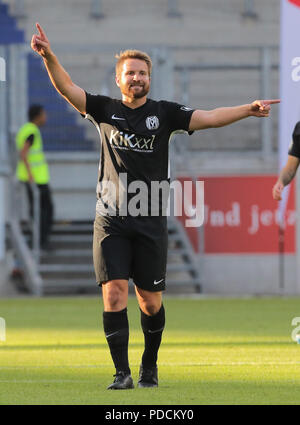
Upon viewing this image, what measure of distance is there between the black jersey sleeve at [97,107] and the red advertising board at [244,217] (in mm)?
11276

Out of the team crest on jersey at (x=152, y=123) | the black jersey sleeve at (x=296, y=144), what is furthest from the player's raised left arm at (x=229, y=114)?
the black jersey sleeve at (x=296, y=144)

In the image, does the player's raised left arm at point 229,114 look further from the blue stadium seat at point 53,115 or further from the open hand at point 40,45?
the blue stadium seat at point 53,115

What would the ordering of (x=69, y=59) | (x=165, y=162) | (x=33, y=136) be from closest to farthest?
(x=165, y=162) → (x=33, y=136) → (x=69, y=59)

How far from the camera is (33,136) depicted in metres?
18.1

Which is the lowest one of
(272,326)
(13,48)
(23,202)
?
(272,326)

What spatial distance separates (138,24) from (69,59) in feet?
7.23

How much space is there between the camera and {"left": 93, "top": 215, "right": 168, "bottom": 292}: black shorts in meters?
7.32

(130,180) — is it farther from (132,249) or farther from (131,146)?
(132,249)

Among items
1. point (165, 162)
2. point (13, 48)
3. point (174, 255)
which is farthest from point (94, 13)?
point (165, 162)

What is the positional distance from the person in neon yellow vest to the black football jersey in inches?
416

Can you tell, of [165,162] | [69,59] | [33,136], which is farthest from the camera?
[69,59]

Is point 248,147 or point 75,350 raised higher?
point 248,147

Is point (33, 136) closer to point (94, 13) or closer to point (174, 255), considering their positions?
point (174, 255)

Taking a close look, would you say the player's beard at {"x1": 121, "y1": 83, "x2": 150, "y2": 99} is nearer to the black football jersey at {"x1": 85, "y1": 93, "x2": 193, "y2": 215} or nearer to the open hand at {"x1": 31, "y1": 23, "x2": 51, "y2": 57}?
the black football jersey at {"x1": 85, "y1": 93, "x2": 193, "y2": 215}
